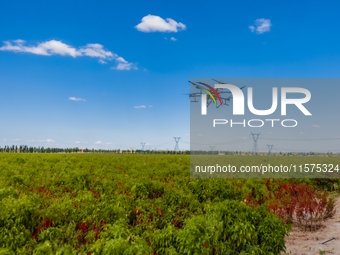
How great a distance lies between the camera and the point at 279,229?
6.07m

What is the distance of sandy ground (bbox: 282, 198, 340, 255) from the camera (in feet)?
25.4

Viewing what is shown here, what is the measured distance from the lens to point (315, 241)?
28.3 ft

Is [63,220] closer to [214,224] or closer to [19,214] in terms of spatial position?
[19,214]

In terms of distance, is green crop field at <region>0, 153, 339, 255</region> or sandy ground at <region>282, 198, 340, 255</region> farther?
sandy ground at <region>282, 198, 340, 255</region>

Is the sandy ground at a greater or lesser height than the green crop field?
lesser

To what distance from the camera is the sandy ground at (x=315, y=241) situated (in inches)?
305

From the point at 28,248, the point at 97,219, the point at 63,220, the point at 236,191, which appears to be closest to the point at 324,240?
the point at 236,191

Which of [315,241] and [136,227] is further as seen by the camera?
[315,241]

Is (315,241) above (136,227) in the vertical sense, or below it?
below

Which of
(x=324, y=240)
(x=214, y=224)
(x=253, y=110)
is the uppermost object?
(x=253, y=110)

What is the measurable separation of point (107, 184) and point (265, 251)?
20.1 feet

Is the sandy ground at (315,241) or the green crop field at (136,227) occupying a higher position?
the green crop field at (136,227)

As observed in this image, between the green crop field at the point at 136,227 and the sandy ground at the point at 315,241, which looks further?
the sandy ground at the point at 315,241

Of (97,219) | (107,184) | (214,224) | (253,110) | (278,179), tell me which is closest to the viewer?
(214,224)
